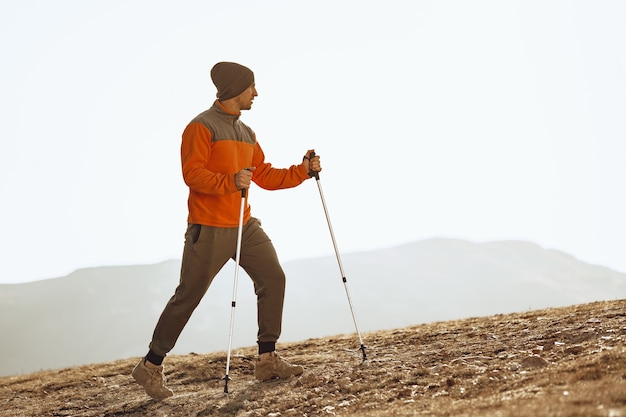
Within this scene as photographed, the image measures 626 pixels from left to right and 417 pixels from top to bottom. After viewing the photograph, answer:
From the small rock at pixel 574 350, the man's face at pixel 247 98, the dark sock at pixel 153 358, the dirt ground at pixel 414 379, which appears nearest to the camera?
the dirt ground at pixel 414 379

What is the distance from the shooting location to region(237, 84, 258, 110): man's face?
8305 mm

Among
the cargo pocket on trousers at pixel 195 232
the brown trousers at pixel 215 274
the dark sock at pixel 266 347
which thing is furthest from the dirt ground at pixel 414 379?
the cargo pocket on trousers at pixel 195 232

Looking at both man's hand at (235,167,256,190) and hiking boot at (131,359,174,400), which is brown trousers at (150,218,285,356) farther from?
man's hand at (235,167,256,190)

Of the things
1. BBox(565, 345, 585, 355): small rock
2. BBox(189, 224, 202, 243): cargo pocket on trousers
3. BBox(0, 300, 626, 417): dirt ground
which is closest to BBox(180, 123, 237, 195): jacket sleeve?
BBox(189, 224, 202, 243): cargo pocket on trousers

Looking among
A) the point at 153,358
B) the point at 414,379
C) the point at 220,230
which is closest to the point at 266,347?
the point at 153,358

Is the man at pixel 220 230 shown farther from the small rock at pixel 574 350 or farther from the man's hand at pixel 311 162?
the small rock at pixel 574 350

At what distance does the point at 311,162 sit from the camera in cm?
870

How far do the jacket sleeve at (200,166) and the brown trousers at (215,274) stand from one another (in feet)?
1.68

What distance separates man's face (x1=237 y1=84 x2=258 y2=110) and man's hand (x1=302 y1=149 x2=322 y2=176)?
3.22ft

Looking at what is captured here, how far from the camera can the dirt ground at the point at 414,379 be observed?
210 inches

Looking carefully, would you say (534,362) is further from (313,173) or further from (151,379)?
(151,379)

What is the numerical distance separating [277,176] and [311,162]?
47cm

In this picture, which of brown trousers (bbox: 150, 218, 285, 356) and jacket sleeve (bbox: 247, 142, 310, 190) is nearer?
brown trousers (bbox: 150, 218, 285, 356)

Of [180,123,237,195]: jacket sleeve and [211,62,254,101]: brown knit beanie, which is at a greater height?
[211,62,254,101]: brown knit beanie
